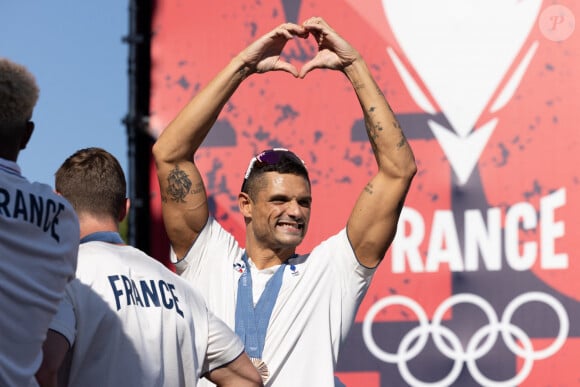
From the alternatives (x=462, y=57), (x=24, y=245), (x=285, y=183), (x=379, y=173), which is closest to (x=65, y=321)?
(x=24, y=245)

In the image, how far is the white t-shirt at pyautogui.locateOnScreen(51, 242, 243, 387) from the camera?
2637 mm

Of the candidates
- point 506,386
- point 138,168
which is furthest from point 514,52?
point 138,168

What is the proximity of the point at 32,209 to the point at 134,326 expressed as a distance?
58cm

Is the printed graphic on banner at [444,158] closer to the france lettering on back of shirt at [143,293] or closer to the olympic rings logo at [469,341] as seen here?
the olympic rings logo at [469,341]

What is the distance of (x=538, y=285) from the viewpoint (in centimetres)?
525

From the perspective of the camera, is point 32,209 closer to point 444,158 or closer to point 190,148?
point 190,148

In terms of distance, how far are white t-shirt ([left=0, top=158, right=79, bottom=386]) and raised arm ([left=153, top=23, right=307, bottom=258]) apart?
1401mm

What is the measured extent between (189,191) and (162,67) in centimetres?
202

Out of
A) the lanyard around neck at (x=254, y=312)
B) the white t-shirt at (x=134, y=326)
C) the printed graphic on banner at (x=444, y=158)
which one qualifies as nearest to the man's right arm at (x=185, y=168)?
the lanyard around neck at (x=254, y=312)

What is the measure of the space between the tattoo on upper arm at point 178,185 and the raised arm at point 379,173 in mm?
567

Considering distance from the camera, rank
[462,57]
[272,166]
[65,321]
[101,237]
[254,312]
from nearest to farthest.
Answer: [65,321] < [101,237] < [254,312] < [272,166] < [462,57]

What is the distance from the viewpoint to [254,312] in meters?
3.55

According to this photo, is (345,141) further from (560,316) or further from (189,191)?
(189,191)

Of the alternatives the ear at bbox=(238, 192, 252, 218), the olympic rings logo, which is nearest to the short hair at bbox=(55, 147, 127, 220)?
the ear at bbox=(238, 192, 252, 218)
